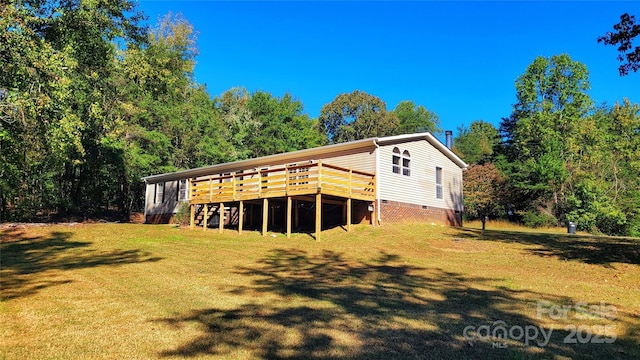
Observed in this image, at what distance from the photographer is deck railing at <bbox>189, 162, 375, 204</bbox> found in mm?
15617

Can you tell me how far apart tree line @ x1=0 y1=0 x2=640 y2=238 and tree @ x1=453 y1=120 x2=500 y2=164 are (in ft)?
1.11

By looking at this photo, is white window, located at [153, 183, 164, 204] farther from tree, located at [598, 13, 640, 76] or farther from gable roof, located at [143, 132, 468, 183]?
tree, located at [598, 13, 640, 76]

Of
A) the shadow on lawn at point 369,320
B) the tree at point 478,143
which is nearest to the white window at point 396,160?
the shadow on lawn at point 369,320

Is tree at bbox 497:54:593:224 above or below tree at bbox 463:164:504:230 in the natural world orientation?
above

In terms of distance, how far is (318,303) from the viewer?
6.36m

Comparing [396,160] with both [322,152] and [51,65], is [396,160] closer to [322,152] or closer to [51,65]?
[322,152]

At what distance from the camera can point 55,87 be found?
1359cm

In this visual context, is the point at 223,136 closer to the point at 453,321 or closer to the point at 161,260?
the point at 161,260

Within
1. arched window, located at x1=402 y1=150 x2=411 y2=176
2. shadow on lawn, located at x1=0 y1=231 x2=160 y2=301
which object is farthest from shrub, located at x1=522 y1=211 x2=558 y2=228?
shadow on lawn, located at x1=0 y1=231 x2=160 y2=301

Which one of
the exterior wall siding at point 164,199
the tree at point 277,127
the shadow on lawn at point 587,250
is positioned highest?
the tree at point 277,127

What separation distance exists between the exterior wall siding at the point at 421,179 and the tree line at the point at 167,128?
21.0 feet

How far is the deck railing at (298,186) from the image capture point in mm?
15617

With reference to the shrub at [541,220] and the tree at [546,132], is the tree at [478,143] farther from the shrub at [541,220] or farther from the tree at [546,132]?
the shrub at [541,220]

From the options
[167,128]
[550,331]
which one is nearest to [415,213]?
[550,331]
